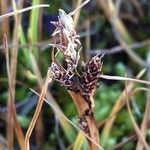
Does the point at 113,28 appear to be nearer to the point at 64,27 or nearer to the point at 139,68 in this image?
the point at 139,68

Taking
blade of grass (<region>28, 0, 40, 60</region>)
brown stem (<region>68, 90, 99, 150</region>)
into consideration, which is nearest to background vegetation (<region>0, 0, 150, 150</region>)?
blade of grass (<region>28, 0, 40, 60</region>)

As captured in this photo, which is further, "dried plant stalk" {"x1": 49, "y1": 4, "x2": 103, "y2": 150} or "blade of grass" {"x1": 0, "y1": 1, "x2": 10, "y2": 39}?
"blade of grass" {"x1": 0, "y1": 1, "x2": 10, "y2": 39}

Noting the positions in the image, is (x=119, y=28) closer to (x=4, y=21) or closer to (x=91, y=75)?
(x=4, y=21)

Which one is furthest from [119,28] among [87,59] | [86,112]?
[86,112]

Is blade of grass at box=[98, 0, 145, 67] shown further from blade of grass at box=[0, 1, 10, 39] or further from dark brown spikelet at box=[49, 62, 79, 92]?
dark brown spikelet at box=[49, 62, 79, 92]

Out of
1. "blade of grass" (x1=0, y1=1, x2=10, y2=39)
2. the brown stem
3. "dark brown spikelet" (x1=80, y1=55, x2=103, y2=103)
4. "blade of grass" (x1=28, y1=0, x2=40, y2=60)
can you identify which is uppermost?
"blade of grass" (x1=0, y1=1, x2=10, y2=39)

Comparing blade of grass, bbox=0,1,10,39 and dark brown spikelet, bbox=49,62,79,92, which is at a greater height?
blade of grass, bbox=0,1,10,39
